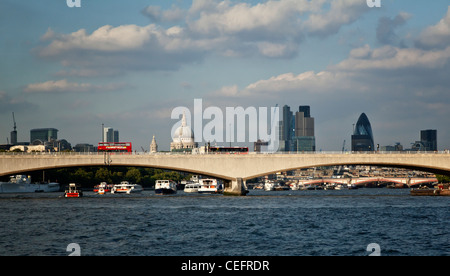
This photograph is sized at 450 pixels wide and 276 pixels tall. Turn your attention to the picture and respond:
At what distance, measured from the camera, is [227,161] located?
120875 mm

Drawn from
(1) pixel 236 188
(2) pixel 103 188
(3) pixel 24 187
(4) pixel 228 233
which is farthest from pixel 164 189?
(4) pixel 228 233

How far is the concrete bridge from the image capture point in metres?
117

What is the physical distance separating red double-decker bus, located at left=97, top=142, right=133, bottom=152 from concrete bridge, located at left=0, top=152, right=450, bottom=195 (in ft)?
12.9

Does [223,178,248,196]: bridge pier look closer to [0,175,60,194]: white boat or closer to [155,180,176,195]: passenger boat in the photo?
[155,180,176,195]: passenger boat

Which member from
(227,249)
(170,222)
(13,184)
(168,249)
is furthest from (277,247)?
(13,184)

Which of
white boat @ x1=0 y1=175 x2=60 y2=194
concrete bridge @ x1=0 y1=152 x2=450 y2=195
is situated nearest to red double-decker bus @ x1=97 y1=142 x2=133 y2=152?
concrete bridge @ x1=0 y1=152 x2=450 y2=195

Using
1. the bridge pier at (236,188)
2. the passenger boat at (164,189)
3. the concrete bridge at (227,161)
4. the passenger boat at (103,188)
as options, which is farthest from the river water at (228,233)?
the passenger boat at (103,188)

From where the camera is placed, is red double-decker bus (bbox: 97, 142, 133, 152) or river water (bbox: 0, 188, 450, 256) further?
red double-decker bus (bbox: 97, 142, 133, 152)

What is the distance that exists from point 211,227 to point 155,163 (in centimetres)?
6207

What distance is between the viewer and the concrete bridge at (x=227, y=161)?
117 meters

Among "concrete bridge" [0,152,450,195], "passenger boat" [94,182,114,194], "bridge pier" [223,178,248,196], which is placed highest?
"concrete bridge" [0,152,450,195]

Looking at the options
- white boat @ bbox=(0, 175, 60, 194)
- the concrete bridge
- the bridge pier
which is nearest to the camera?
the concrete bridge

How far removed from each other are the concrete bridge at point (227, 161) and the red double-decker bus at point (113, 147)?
3.92 metres

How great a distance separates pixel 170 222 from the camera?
61906 mm
